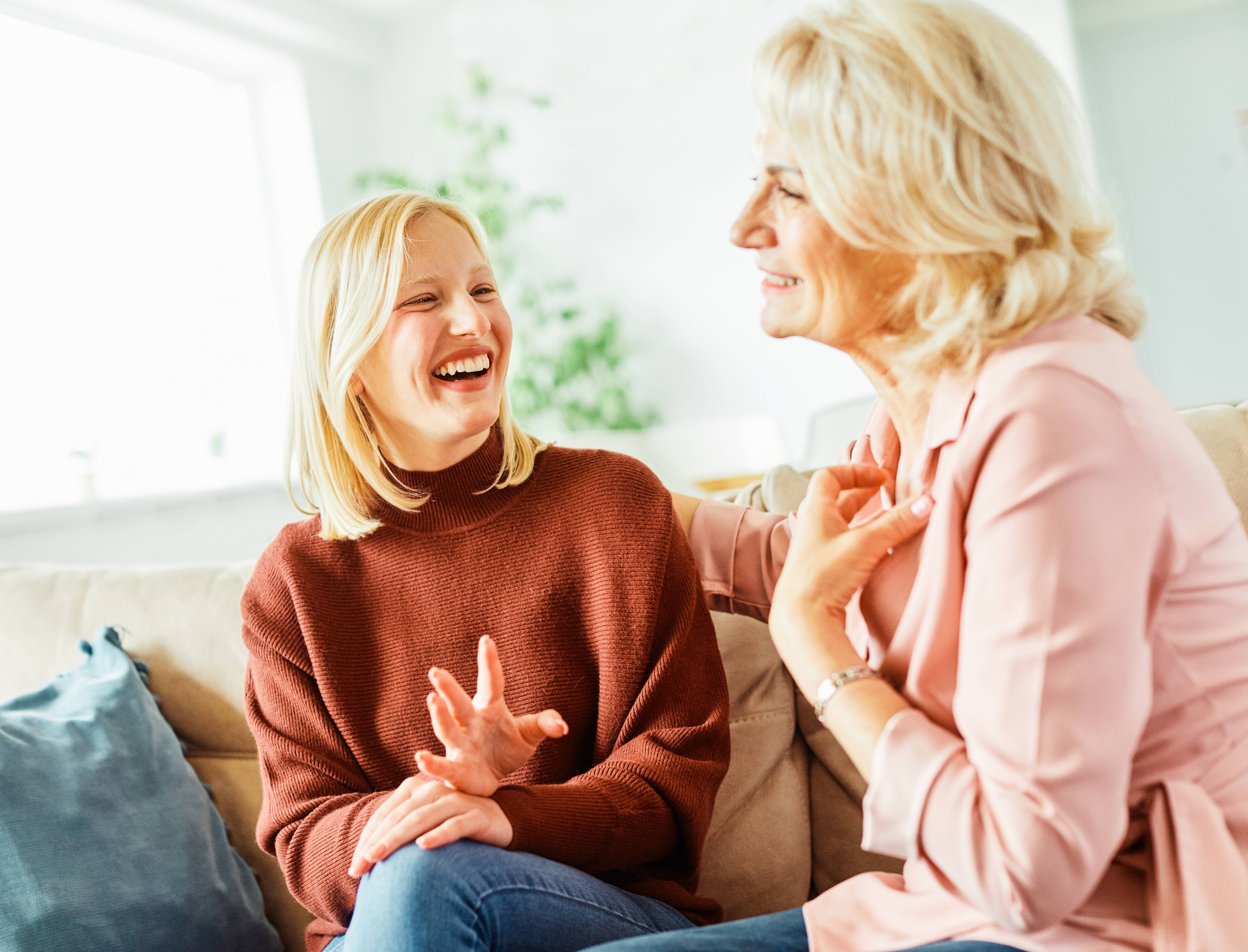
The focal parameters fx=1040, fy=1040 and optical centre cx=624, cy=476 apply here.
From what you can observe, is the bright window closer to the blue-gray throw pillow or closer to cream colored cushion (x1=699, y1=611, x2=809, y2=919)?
the blue-gray throw pillow

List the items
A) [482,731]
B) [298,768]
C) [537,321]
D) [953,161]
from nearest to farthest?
[953,161] < [482,731] < [298,768] < [537,321]

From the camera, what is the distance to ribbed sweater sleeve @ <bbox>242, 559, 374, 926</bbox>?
1.16 metres

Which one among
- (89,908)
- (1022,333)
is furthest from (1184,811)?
(89,908)

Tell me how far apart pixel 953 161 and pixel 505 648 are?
77cm

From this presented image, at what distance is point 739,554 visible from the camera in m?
1.35

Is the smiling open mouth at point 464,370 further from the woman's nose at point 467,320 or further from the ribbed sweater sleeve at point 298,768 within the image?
the ribbed sweater sleeve at point 298,768

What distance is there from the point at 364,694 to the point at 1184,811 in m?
0.91

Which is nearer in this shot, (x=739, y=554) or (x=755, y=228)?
(x=755, y=228)

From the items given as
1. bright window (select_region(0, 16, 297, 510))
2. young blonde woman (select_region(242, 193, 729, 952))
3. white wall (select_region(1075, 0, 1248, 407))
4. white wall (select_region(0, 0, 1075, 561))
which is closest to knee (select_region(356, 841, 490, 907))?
young blonde woman (select_region(242, 193, 729, 952))

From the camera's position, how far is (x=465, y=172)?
187 inches

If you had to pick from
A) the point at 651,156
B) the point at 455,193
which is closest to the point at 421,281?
the point at 455,193

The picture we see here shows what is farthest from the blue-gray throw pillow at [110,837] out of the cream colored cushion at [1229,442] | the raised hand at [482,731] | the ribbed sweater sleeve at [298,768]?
the cream colored cushion at [1229,442]

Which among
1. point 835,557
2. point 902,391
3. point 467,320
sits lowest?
point 835,557

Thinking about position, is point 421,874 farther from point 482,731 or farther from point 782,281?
point 782,281
